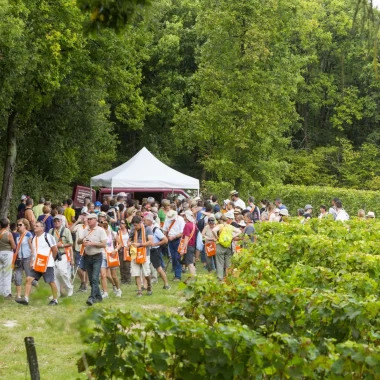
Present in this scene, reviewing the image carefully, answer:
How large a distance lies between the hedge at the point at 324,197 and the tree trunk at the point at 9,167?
38.3 ft

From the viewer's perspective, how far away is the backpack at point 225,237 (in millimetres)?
19239

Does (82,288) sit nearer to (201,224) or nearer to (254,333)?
(201,224)

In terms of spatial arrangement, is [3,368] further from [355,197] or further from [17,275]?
[355,197]

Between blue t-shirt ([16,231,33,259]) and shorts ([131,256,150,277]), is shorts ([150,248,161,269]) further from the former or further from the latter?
blue t-shirt ([16,231,33,259])

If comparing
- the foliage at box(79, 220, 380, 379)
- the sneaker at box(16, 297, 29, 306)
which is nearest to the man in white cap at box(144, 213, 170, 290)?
the sneaker at box(16, 297, 29, 306)

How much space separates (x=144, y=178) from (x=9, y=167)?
4.48 metres

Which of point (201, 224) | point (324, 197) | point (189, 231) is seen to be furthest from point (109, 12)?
point (324, 197)

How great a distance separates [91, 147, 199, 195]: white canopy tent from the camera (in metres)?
30.6

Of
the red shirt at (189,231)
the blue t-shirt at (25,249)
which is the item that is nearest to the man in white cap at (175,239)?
the red shirt at (189,231)

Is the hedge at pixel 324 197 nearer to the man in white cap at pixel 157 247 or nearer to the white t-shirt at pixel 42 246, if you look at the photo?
the man in white cap at pixel 157 247

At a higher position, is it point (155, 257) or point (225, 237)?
point (225, 237)

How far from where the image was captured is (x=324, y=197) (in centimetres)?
4128

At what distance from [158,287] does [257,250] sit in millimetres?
6472

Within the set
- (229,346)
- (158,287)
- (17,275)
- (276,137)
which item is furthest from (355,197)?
(229,346)
